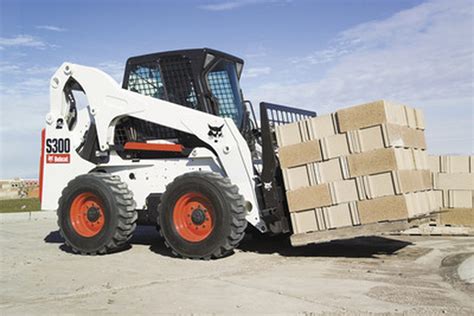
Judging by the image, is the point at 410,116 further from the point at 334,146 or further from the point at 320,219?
the point at 320,219

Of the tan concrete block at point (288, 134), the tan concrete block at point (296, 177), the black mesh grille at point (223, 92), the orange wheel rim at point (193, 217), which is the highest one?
the black mesh grille at point (223, 92)

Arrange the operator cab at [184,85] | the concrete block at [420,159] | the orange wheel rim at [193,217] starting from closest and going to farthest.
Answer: the concrete block at [420,159], the orange wheel rim at [193,217], the operator cab at [184,85]

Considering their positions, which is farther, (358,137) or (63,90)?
(63,90)

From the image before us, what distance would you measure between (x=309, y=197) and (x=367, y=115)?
4.31 ft

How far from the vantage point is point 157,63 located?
29.8 feet

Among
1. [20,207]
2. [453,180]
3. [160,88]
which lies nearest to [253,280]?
[160,88]

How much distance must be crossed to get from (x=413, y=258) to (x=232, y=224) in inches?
98.9

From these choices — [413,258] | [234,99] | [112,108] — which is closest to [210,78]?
[234,99]

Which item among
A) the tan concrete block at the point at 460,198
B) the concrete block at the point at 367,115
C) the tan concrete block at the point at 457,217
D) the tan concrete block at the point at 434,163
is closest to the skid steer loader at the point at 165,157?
the concrete block at the point at 367,115

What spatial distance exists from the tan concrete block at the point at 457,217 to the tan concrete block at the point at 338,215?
114 inches

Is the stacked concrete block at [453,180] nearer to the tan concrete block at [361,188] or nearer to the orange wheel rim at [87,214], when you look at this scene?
the tan concrete block at [361,188]

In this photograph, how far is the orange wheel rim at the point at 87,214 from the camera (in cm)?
879

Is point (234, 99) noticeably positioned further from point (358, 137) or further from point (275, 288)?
point (275, 288)

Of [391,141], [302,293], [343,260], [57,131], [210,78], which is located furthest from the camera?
[57,131]
